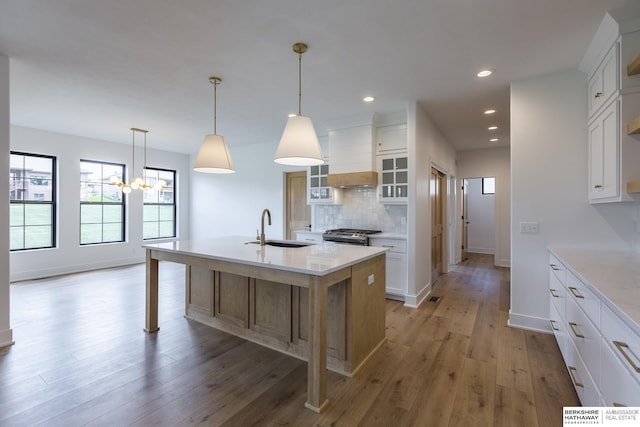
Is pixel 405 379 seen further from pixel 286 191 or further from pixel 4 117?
pixel 286 191

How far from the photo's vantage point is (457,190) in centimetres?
693

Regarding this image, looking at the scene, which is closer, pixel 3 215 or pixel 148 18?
pixel 148 18

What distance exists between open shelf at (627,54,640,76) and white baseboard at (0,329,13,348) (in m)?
5.55

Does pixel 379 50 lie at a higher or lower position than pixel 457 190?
higher

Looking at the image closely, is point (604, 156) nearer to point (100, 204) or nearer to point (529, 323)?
point (529, 323)

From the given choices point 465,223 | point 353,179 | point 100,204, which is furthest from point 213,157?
point 465,223

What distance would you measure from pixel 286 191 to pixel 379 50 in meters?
4.08

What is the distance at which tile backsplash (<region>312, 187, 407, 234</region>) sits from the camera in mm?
4738

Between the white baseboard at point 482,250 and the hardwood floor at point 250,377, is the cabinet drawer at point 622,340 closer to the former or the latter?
the hardwood floor at point 250,377

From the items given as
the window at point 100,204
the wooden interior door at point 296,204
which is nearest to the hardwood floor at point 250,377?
the window at point 100,204

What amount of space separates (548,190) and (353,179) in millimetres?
2356

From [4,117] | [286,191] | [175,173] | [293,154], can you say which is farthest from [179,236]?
[293,154]

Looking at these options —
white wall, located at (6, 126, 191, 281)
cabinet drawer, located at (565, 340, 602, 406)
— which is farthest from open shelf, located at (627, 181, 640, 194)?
white wall, located at (6, 126, 191, 281)

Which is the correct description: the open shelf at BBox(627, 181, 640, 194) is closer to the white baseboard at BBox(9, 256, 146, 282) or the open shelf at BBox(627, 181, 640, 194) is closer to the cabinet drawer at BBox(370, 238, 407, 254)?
the cabinet drawer at BBox(370, 238, 407, 254)
